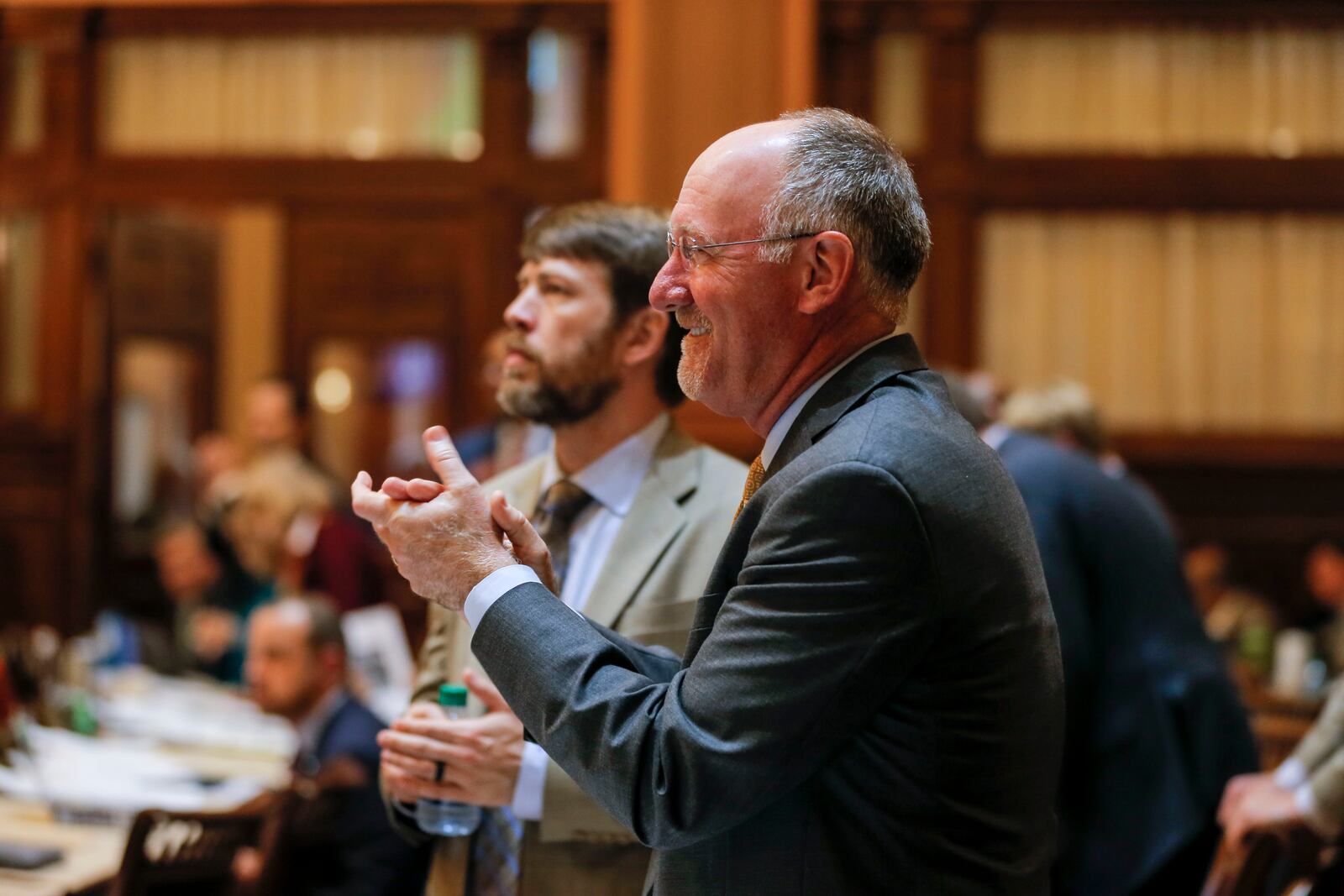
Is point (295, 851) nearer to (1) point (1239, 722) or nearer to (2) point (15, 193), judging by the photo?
(1) point (1239, 722)

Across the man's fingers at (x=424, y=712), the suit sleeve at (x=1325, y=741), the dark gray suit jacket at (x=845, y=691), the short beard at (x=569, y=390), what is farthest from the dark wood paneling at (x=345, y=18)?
the dark gray suit jacket at (x=845, y=691)

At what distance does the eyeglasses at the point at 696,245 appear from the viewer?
1432 mm

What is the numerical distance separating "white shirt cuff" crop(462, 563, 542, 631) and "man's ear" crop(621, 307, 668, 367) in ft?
2.51

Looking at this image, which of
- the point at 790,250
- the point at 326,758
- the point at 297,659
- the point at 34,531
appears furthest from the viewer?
the point at 34,531

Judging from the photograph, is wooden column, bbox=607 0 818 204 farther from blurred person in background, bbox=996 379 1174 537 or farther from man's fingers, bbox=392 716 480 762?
man's fingers, bbox=392 716 480 762

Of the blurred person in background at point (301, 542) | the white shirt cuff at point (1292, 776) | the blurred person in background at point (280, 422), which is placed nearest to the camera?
the white shirt cuff at point (1292, 776)

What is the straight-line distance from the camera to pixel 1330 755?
2.88 m

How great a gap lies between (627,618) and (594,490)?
24 centimetres

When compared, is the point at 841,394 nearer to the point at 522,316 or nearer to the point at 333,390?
the point at 522,316

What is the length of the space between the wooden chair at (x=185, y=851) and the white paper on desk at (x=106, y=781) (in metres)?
0.21

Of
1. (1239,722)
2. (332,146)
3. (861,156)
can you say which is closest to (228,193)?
(332,146)

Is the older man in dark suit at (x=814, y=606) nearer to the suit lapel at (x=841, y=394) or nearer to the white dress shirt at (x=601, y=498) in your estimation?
the suit lapel at (x=841, y=394)

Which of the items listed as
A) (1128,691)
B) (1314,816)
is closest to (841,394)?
(1314,816)

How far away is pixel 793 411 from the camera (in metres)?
1.49
